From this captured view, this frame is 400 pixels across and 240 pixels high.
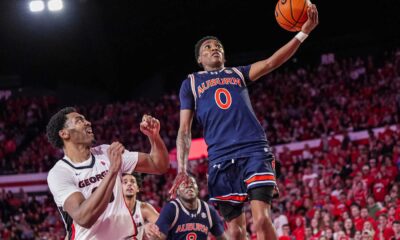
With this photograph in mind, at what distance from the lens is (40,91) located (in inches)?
1100

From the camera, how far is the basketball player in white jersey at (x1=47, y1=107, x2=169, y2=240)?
169 inches

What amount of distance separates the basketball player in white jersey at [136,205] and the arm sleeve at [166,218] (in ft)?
0.73

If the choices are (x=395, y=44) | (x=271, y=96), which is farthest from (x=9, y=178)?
(x=395, y=44)

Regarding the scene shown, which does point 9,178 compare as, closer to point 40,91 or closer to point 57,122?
point 40,91

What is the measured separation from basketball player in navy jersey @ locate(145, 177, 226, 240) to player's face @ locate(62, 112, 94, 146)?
275 centimetres

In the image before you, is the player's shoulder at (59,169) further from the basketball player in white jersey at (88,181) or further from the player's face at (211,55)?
the player's face at (211,55)

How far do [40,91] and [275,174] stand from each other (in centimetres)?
2358

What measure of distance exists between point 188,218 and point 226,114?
2.36 m

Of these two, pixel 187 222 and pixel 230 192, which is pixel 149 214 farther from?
pixel 230 192

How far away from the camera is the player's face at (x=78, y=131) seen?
4.83m

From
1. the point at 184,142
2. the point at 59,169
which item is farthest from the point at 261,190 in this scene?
the point at 59,169

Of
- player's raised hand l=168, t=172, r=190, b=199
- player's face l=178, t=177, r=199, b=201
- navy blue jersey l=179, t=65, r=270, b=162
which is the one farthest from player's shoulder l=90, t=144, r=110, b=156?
player's face l=178, t=177, r=199, b=201

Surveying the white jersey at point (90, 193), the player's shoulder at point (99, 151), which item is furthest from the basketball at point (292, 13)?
the white jersey at point (90, 193)

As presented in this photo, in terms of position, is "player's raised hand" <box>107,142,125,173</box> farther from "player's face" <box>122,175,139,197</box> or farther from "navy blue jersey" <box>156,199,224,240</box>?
"navy blue jersey" <box>156,199,224,240</box>
